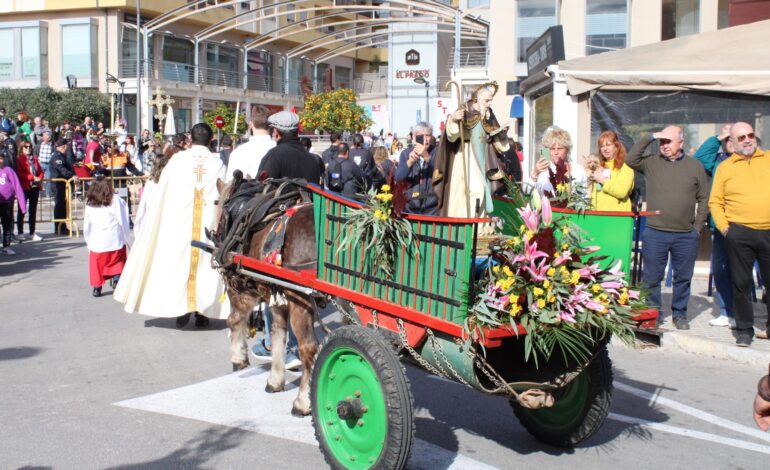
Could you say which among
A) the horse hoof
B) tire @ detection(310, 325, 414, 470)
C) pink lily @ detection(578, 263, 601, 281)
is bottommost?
the horse hoof

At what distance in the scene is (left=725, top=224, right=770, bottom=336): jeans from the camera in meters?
7.62

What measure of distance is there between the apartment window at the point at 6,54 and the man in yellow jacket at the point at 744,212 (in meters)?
43.8

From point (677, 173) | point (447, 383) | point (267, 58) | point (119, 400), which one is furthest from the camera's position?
point (267, 58)

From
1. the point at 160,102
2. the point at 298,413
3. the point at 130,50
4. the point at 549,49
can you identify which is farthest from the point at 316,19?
the point at 298,413

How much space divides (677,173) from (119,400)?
5620mm

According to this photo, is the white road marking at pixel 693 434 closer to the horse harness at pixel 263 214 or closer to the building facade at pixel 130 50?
the horse harness at pixel 263 214

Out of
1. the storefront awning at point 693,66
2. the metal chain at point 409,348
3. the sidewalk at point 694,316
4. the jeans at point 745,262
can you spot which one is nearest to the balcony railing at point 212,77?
the sidewalk at point 694,316

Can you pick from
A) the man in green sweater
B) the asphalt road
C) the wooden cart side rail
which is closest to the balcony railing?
the asphalt road

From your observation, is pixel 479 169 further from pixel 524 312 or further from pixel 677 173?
pixel 677 173

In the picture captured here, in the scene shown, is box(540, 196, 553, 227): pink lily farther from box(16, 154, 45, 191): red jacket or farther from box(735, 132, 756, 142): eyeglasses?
box(16, 154, 45, 191): red jacket

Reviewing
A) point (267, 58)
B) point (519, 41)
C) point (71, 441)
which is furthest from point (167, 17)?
point (71, 441)

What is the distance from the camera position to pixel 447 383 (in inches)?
262

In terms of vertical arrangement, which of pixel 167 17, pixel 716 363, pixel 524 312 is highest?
pixel 167 17

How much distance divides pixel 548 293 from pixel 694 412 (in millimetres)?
2754
